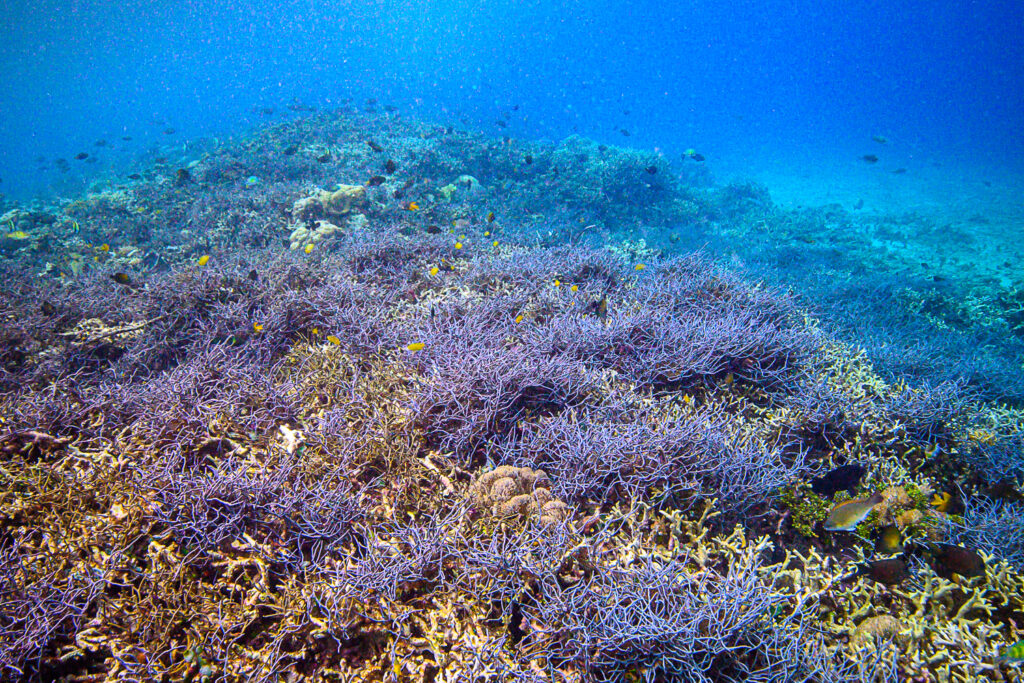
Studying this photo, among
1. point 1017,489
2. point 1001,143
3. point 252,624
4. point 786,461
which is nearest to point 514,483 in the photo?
point 252,624

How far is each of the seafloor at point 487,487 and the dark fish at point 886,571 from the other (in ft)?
0.05

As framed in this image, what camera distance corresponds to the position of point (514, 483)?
2.69 meters

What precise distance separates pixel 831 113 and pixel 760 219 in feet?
417

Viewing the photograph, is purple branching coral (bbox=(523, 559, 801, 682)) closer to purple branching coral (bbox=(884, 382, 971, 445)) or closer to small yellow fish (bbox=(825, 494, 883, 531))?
small yellow fish (bbox=(825, 494, 883, 531))

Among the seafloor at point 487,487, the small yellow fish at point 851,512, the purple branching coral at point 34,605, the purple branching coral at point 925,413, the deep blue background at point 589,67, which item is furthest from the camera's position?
the deep blue background at point 589,67

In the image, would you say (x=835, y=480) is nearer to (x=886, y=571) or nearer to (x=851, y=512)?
(x=886, y=571)

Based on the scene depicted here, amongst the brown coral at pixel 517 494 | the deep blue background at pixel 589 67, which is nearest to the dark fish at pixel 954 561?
the brown coral at pixel 517 494

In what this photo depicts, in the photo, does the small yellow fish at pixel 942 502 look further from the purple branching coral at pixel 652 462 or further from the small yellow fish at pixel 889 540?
the purple branching coral at pixel 652 462

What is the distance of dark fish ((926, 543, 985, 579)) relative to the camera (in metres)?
2.73

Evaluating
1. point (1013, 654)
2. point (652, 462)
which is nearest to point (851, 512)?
point (1013, 654)

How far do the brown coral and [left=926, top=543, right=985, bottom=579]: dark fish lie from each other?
280 cm

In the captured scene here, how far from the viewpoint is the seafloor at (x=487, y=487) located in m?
2.06

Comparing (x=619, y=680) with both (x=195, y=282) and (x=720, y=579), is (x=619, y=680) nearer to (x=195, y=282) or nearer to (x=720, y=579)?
(x=720, y=579)

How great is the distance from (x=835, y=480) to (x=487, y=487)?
2.90 m
